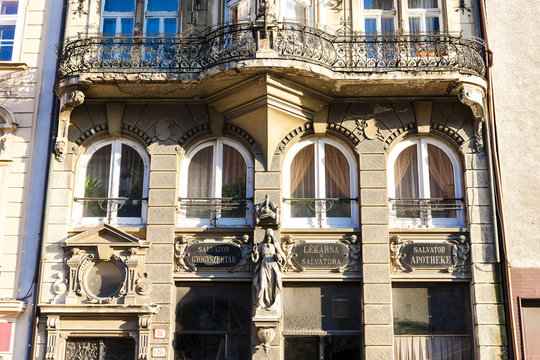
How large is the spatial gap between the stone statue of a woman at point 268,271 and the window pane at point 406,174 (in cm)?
298

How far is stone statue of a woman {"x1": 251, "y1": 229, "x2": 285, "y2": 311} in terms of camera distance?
13.8 metres

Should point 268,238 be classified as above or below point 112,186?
below


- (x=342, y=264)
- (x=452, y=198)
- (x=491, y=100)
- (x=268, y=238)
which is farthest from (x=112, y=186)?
(x=491, y=100)

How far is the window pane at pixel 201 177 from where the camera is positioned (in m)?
14.9

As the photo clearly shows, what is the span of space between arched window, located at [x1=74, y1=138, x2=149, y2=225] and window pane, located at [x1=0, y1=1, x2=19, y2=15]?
4015mm

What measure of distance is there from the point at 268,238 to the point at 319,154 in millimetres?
2378

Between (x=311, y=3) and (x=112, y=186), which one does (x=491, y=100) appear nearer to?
(x=311, y=3)

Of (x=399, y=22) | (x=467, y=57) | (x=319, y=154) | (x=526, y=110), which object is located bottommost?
(x=319, y=154)

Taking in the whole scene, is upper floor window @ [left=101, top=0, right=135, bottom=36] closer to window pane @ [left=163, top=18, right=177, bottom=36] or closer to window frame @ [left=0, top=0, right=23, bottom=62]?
window pane @ [left=163, top=18, right=177, bottom=36]

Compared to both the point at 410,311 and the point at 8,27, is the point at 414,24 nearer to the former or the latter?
the point at 410,311

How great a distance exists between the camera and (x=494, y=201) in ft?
47.3

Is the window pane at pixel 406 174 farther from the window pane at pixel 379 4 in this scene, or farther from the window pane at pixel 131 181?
the window pane at pixel 131 181

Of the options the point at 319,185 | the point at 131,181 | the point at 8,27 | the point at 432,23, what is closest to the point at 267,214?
the point at 319,185

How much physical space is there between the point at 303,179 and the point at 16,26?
7660mm
